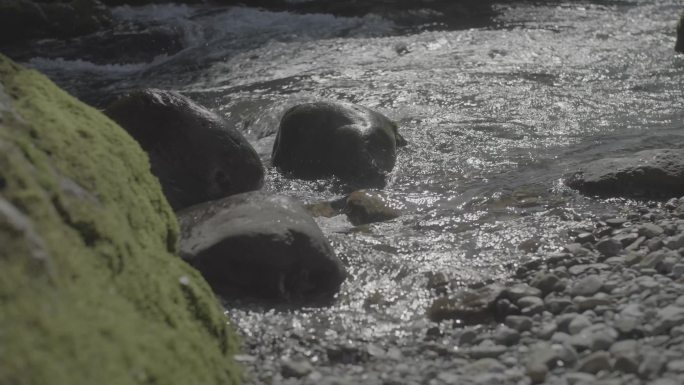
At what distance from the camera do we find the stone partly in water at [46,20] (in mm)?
13812

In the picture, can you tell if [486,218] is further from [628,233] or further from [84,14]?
[84,14]

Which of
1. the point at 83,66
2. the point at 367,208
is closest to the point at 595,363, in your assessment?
the point at 367,208

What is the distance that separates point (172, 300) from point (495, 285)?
1.85 m

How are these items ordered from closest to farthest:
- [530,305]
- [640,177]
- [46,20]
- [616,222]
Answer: [530,305], [616,222], [640,177], [46,20]

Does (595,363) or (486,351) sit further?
(486,351)

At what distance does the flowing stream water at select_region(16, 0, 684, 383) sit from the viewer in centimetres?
421

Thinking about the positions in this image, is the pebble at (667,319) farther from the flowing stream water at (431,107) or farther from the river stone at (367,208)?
the river stone at (367,208)

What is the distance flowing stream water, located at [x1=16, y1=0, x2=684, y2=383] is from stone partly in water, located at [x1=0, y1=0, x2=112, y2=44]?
891mm

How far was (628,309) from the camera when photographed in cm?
365

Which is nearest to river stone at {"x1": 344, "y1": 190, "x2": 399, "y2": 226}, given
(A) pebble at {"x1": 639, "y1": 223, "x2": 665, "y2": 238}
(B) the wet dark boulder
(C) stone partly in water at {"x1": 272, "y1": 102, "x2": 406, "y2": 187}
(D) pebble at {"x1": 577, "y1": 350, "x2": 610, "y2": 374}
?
(C) stone partly in water at {"x1": 272, "y1": 102, "x2": 406, "y2": 187}

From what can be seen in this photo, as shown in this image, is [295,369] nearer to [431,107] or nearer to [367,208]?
[367,208]

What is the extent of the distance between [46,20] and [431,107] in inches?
331

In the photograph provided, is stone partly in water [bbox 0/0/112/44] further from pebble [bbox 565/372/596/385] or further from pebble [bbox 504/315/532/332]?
pebble [bbox 565/372/596/385]

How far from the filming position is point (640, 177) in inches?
220
